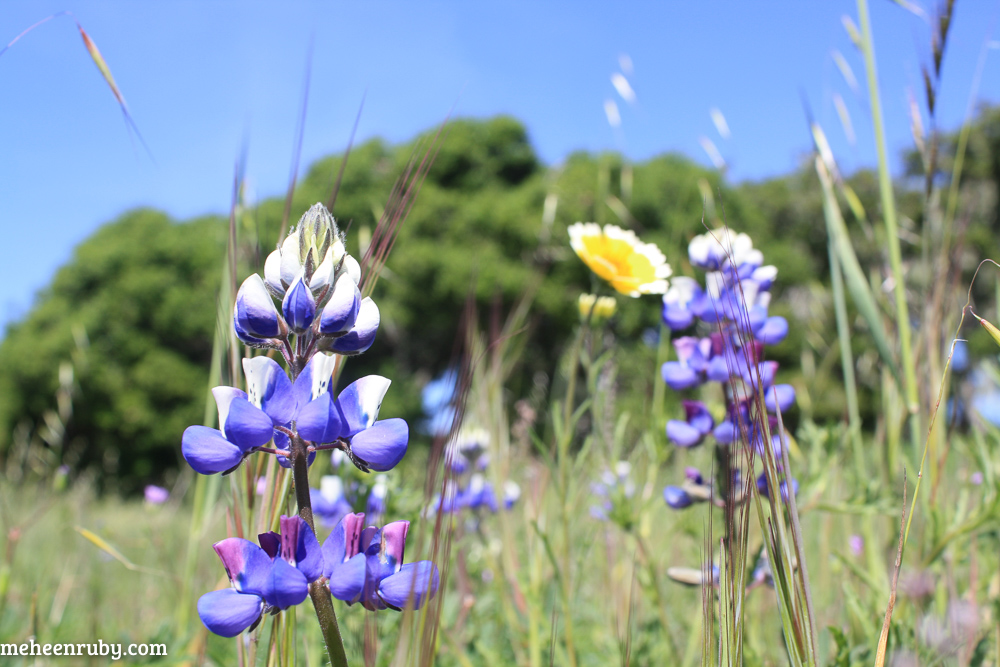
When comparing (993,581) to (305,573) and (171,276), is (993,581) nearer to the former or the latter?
(305,573)

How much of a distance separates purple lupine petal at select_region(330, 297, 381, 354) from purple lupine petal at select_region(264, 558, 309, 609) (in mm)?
220

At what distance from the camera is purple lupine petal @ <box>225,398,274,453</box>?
590mm

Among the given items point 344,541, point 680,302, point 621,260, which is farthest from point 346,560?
point 621,260

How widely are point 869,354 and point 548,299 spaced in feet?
31.4

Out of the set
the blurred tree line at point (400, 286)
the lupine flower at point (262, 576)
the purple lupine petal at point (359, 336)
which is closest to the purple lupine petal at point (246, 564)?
the lupine flower at point (262, 576)

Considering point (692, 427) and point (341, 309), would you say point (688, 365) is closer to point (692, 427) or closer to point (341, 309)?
point (692, 427)

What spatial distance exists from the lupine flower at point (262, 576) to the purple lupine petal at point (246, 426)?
0.08 metres

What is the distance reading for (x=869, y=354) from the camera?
99.1 inches

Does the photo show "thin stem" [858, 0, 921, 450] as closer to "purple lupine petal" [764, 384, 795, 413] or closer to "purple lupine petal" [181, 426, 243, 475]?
"purple lupine petal" [764, 384, 795, 413]

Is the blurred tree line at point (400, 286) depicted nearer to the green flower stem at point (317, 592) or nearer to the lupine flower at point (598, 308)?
the lupine flower at point (598, 308)

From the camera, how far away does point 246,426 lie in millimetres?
593

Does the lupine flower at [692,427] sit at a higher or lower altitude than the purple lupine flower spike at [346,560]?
higher

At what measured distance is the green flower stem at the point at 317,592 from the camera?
23.4 inches

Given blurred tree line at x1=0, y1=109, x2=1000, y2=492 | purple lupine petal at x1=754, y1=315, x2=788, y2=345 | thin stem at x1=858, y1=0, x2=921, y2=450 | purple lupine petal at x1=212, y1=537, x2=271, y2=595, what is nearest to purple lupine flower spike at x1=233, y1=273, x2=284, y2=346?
purple lupine petal at x1=212, y1=537, x2=271, y2=595
